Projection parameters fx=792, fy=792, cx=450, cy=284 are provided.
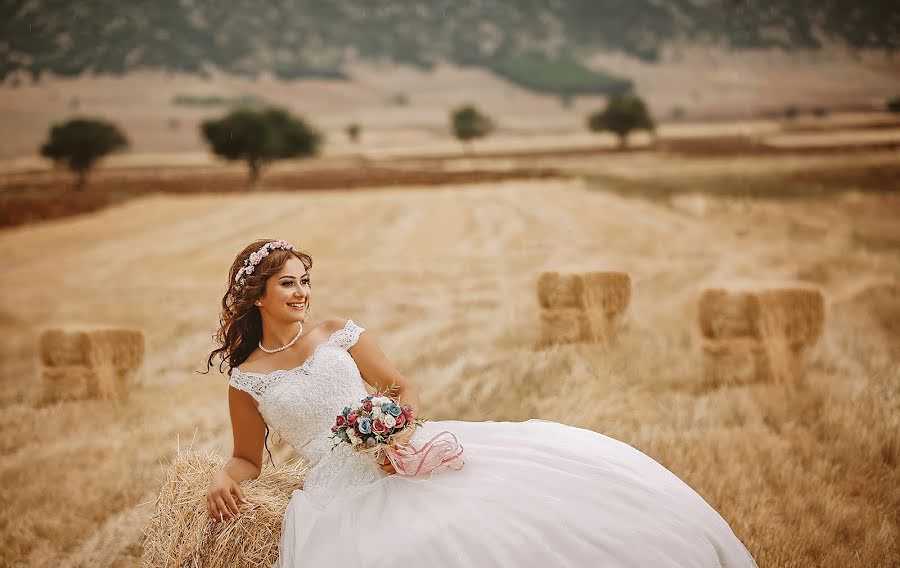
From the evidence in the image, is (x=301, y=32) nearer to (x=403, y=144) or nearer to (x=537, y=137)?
(x=403, y=144)

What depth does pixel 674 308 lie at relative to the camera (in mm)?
5684

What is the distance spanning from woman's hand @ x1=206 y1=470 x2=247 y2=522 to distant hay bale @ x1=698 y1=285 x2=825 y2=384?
3053mm

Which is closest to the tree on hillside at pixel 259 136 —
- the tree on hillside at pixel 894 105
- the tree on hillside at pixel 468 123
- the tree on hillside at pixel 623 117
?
the tree on hillside at pixel 468 123

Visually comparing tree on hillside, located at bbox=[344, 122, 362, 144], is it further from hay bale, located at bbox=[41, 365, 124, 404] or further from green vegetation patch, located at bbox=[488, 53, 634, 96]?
hay bale, located at bbox=[41, 365, 124, 404]

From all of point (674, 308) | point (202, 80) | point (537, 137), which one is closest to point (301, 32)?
point (202, 80)

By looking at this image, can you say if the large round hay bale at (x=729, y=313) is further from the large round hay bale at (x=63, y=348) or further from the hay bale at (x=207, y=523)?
the large round hay bale at (x=63, y=348)

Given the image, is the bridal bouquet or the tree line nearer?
the bridal bouquet

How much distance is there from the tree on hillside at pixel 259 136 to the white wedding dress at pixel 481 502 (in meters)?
5.09

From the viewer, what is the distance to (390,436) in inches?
71.3

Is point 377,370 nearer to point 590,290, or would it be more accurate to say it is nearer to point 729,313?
point 729,313

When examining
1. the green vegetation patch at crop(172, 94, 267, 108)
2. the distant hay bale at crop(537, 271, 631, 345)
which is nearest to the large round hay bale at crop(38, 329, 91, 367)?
the distant hay bale at crop(537, 271, 631, 345)

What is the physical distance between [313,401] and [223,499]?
1.02ft

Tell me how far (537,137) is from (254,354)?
546 centimetres

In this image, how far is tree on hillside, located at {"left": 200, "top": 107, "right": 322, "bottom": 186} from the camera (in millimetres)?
6863
